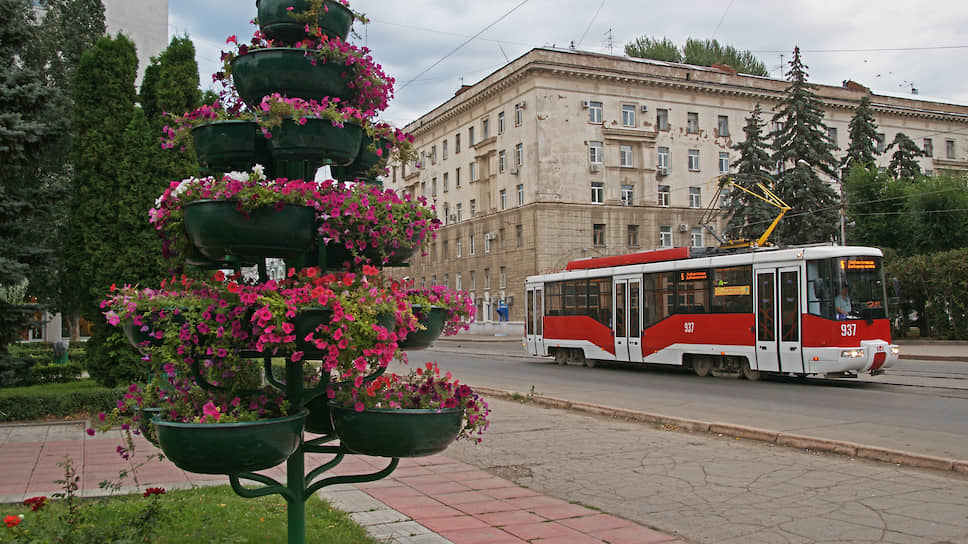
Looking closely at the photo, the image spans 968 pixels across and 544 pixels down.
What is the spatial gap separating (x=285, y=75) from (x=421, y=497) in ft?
13.3

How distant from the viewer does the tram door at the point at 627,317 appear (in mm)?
22406

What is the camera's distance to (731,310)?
19.3 metres

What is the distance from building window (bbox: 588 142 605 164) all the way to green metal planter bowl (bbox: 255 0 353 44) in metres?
47.7

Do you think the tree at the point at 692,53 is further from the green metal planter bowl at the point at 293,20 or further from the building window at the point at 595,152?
the green metal planter bowl at the point at 293,20

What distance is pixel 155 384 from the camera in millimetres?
4262

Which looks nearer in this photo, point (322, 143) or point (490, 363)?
point (322, 143)

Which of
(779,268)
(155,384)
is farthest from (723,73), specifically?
(155,384)

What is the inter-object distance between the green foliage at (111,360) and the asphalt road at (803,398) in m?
7.65

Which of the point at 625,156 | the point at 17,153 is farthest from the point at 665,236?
the point at 17,153

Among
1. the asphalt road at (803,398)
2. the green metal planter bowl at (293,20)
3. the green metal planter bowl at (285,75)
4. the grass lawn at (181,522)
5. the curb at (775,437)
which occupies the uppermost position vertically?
the green metal planter bowl at (293,20)

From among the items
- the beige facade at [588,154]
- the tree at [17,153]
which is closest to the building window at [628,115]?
the beige facade at [588,154]

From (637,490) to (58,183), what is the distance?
15441 millimetres

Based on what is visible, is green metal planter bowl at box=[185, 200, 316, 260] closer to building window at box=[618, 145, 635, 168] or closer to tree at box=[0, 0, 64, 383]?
tree at box=[0, 0, 64, 383]

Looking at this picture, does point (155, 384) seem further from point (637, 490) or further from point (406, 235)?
point (637, 490)
